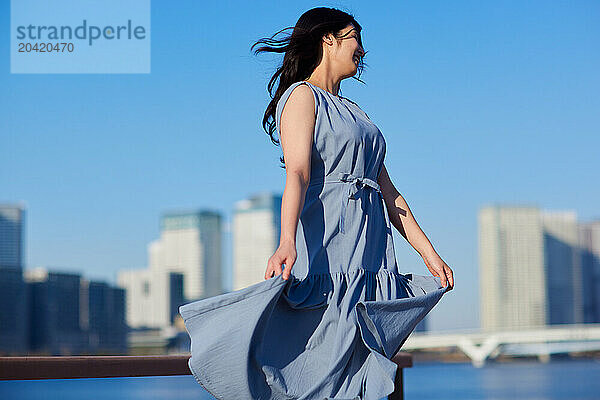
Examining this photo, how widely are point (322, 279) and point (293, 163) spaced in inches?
7.9

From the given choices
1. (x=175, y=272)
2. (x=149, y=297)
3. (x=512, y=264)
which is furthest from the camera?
(x=175, y=272)

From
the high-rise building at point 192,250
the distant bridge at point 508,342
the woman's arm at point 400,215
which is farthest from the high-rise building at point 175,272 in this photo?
the woman's arm at point 400,215

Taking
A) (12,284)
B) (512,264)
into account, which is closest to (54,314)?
(12,284)

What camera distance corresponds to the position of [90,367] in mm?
1769

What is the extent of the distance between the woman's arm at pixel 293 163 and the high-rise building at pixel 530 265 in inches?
2108

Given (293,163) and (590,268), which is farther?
(590,268)

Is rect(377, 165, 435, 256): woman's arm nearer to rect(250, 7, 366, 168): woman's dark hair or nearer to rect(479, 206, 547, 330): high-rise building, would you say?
rect(250, 7, 366, 168): woman's dark hair

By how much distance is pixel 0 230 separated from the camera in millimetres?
54531

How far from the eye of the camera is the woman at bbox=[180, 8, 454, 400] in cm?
118

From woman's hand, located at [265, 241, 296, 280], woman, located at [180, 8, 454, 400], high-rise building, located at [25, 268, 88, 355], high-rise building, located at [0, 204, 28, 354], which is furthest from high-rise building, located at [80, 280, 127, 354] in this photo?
woman's hand, located at [265, 241, 296, 280]

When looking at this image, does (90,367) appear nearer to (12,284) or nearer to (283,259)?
(283,259)

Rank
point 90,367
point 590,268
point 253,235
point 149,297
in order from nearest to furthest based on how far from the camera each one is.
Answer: point 90,367, point 149,297, point 590,268, point 253,235

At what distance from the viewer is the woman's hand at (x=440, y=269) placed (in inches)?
55.6

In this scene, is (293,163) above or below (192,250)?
above
